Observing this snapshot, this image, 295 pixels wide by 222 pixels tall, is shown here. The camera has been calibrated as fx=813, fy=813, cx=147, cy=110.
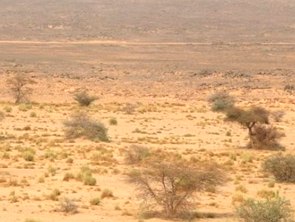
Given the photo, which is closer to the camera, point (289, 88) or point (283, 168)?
point (283, 168)

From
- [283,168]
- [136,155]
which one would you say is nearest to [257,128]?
[136,155]

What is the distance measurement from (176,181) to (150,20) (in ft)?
430

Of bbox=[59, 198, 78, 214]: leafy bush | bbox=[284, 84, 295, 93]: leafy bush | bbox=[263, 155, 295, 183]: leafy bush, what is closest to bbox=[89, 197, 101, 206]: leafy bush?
bbox=[59, 198, 78, 214]: leafy bush

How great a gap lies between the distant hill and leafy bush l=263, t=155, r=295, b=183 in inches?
4070

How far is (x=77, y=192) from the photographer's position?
24.6 meters

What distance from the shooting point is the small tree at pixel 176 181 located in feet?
68.1

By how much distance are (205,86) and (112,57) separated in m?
30.5

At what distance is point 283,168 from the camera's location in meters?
28.3

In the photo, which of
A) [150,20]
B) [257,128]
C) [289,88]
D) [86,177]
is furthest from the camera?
[150,20]

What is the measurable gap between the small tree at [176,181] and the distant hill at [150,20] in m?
111

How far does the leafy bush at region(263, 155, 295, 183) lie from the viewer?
28.2 meters

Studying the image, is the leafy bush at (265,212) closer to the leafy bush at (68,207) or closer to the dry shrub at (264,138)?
the leafy bush at (68,207)

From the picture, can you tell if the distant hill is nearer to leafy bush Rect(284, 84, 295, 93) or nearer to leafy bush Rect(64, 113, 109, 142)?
leafy bush Rect(284, 84, 295, 93)

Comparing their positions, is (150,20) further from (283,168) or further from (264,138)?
(283,168)
